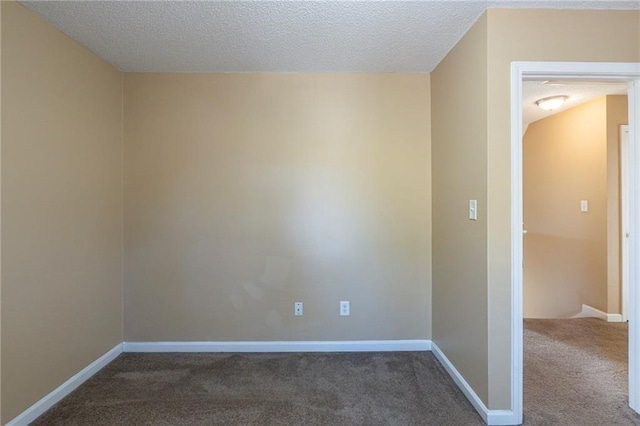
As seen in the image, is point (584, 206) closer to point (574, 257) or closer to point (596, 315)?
point (574, 257)

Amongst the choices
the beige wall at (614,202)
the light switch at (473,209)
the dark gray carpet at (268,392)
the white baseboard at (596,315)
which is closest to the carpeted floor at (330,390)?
the dark gray carpet at (268,392)

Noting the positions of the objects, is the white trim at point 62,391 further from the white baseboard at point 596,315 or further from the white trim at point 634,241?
the white baseboard at point 596,315

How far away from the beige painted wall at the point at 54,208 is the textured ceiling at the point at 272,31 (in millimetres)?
285

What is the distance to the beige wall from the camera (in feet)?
10.4

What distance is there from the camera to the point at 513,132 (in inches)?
66.1

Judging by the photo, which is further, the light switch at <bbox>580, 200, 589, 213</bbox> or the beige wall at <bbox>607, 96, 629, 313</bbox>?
the light switch at <bbox>580, 200, 589, 213</bbox>

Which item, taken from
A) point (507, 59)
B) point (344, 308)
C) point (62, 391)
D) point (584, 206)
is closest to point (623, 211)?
point (584, 206)

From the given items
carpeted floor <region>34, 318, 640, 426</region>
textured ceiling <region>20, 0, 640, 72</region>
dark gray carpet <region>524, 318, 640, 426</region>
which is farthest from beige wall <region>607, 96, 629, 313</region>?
textured ceiling <region>20, 0, 640, 72</region>

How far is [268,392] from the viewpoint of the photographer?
2006mm

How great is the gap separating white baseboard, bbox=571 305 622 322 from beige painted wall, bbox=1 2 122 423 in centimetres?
496

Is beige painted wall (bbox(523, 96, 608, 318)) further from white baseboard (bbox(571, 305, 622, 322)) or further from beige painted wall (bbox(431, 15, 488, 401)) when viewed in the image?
beige painted wall (bbox(431, 15, 488, 401))

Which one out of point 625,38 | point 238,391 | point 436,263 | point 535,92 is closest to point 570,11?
point 625,38

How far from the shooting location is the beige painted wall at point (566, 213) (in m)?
3.27

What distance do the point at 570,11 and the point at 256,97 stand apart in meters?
2.21
